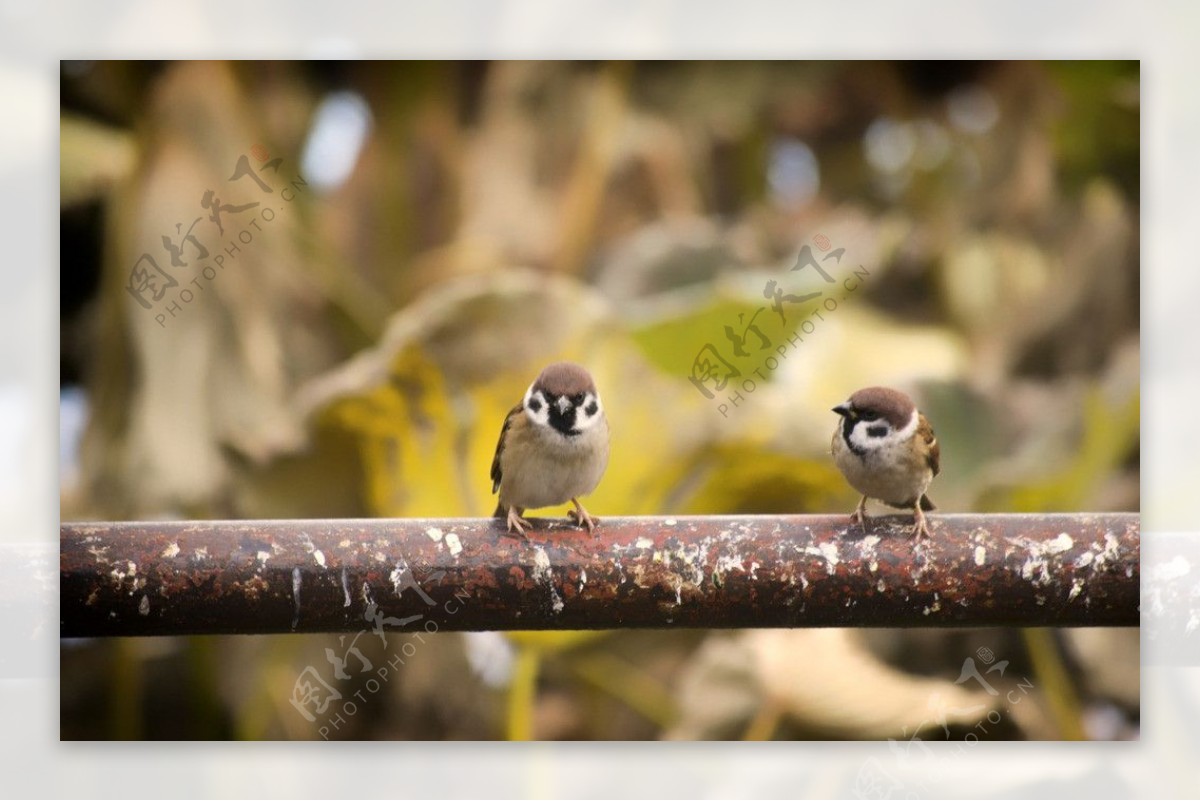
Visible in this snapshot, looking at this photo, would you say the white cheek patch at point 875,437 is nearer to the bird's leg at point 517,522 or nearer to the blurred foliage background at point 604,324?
the blurred foliage background at point 604,324

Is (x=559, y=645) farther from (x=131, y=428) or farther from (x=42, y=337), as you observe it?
(x=42, y=337)

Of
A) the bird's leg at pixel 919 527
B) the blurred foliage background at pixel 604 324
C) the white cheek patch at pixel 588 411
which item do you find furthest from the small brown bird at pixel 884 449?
the white cheek patch at pixel 588 411

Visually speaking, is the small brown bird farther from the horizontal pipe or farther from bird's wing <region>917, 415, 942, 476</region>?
the horizontal pipe

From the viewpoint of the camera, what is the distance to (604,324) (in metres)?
2.88

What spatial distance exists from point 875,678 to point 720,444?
0.66 metres

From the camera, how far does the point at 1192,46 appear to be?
115 inches

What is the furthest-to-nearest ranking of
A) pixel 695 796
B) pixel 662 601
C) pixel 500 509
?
pixel 695 796 → pixel 500 509 → pixel 662 601

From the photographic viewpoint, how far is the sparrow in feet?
8.34

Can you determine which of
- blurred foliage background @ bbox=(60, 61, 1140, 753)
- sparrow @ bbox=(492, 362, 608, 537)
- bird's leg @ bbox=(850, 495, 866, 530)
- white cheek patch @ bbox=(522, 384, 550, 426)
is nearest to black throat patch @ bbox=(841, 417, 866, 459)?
bird's leg @ bbox=(850, 495, 866, 530)

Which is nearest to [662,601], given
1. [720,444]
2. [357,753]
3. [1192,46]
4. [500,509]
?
[500,509]

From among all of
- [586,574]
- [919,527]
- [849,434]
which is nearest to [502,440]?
[586,574]

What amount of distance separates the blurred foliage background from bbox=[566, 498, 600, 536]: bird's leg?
29 cm

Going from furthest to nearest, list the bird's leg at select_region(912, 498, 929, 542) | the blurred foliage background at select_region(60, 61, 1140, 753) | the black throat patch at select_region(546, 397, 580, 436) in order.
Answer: the blurred foliage background at select_region(60, 61, 1140, 753), the black throat patch at select_region(546, 397, 580, 436), the bird's leg at select_region(912, 498, 929, 542)

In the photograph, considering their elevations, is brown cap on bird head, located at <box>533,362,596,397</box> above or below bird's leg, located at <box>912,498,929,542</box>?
above
